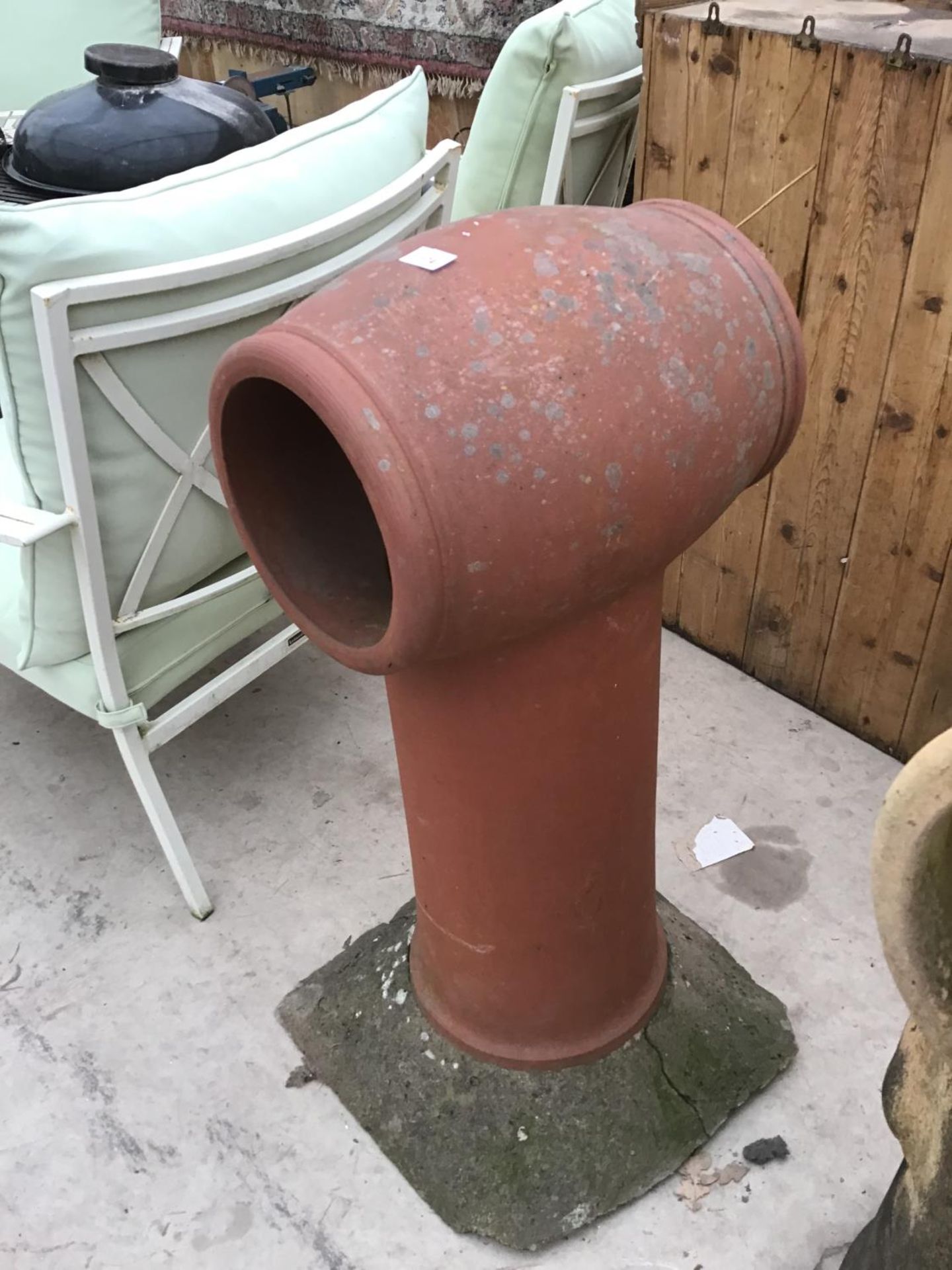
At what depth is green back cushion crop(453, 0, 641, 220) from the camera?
6.32ft

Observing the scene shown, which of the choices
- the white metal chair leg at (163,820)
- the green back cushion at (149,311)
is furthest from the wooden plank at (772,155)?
Result: the white metal chair leg at (163,820)

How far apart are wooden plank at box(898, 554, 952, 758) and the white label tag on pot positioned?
1212mm

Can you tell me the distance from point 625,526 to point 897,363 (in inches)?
40.2

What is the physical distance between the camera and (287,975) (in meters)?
1.71

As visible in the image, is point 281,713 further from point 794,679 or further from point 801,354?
point 801,354

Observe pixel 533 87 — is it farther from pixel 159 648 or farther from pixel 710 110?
pixel 159 648

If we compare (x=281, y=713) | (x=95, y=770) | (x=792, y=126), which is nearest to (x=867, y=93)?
(x=792, y=126)

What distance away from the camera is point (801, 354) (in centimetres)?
104

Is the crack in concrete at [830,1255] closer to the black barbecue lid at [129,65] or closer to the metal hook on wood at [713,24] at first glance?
the metal hook on wood at [713,24]

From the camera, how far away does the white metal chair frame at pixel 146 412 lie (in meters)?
1.28

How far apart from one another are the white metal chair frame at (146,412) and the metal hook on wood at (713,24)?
1.52ft

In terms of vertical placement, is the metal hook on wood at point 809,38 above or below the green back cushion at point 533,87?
above

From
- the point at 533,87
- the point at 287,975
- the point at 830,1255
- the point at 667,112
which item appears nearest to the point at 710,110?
the point at 667,112

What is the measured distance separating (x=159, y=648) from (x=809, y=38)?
1377mm
